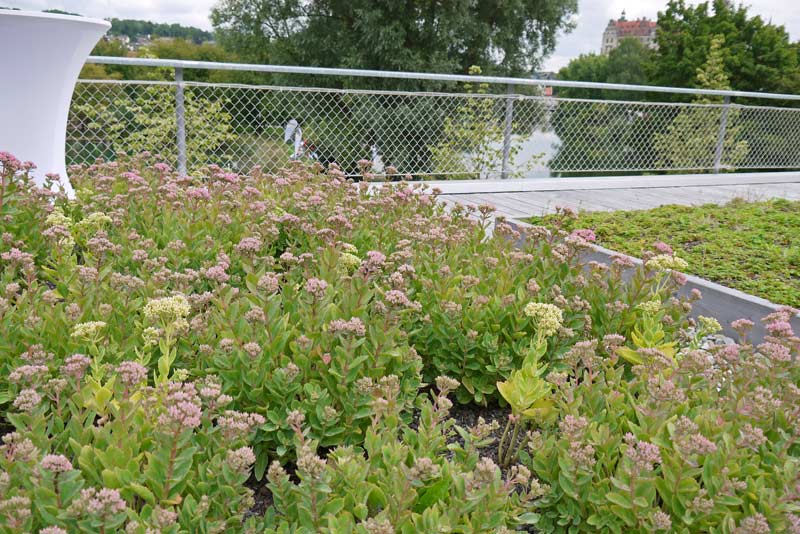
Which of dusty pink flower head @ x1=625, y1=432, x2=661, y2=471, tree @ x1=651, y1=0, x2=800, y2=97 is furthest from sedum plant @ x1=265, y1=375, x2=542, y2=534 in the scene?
tree @ x1=651, y1=0, x2=800, y2=97

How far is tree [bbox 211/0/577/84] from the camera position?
16422 mm

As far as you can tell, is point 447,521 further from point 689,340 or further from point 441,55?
point 441,55

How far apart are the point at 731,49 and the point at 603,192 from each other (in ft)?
55.4

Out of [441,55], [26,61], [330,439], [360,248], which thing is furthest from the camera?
[441,55]

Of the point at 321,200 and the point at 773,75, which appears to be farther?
the point at 773,75

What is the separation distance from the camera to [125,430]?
5.21ft

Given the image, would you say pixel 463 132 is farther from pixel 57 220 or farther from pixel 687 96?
pixel 687 96

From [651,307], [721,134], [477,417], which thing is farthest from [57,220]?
[721,134]

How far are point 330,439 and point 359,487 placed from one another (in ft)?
1.54

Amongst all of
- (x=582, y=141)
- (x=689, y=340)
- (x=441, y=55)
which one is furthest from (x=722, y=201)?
(x=441, y=55)

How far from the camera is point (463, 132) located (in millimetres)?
8211

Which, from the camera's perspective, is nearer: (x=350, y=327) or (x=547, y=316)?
(x=350, y=327)

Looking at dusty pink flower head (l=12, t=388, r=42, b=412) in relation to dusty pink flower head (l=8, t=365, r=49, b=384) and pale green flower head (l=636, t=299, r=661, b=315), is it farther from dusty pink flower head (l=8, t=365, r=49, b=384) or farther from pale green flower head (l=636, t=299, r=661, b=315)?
pale green flower head (l=636, t=299, r=661, b=315)

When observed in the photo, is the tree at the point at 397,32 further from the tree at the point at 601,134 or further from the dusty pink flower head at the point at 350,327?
the dusty pink flower head at the point at 350,327
